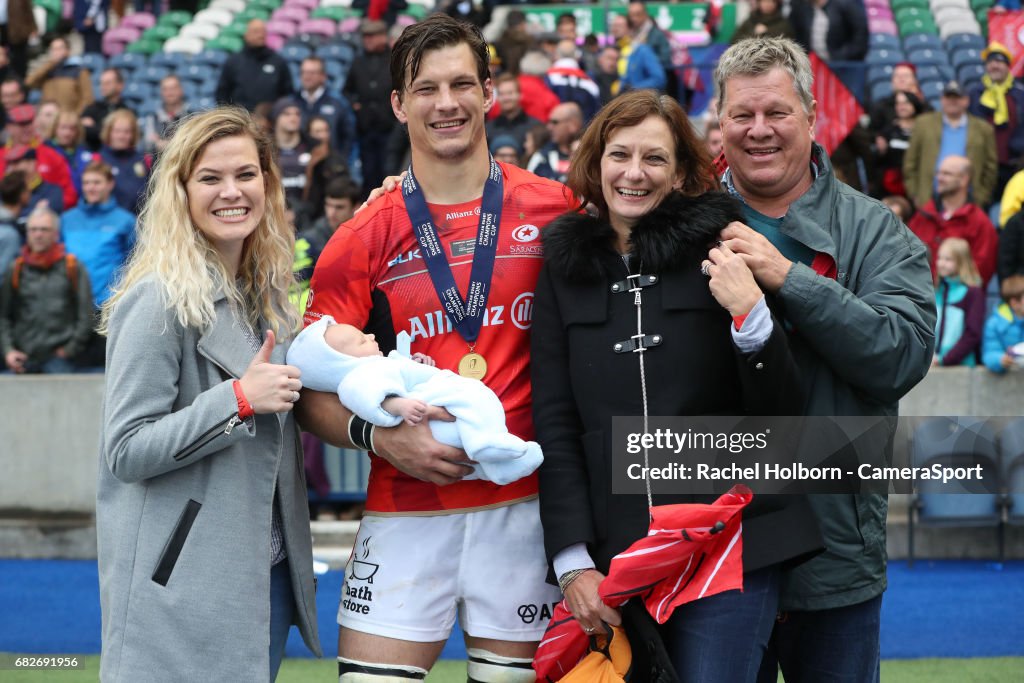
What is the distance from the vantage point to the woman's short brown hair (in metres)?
3.46

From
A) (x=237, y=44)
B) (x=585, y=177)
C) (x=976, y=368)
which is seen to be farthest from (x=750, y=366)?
(x=237, y=44)

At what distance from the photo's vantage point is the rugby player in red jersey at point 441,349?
3598 mm

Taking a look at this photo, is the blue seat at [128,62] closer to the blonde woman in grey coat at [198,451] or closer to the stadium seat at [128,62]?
the stadium seat at [128,62]

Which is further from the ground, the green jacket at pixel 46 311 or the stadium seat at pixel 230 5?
the stadium seat at pixel 230 5

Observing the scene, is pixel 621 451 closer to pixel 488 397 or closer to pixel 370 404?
pixel 488 397

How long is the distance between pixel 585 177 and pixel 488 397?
0.72 meters

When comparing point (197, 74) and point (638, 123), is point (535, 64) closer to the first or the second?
point (197, 74)

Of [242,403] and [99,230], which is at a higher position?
[242,403]

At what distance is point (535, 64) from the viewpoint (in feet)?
44.1

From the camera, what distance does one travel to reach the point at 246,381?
10.8 feet

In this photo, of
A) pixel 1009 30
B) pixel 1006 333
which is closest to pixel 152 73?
pixel 1009 30

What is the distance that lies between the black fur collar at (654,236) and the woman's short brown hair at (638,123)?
0.37ft

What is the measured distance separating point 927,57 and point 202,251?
12706mm

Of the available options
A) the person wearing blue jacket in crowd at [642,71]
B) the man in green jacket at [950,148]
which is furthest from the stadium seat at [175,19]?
the man in green jacket at [950,148]
